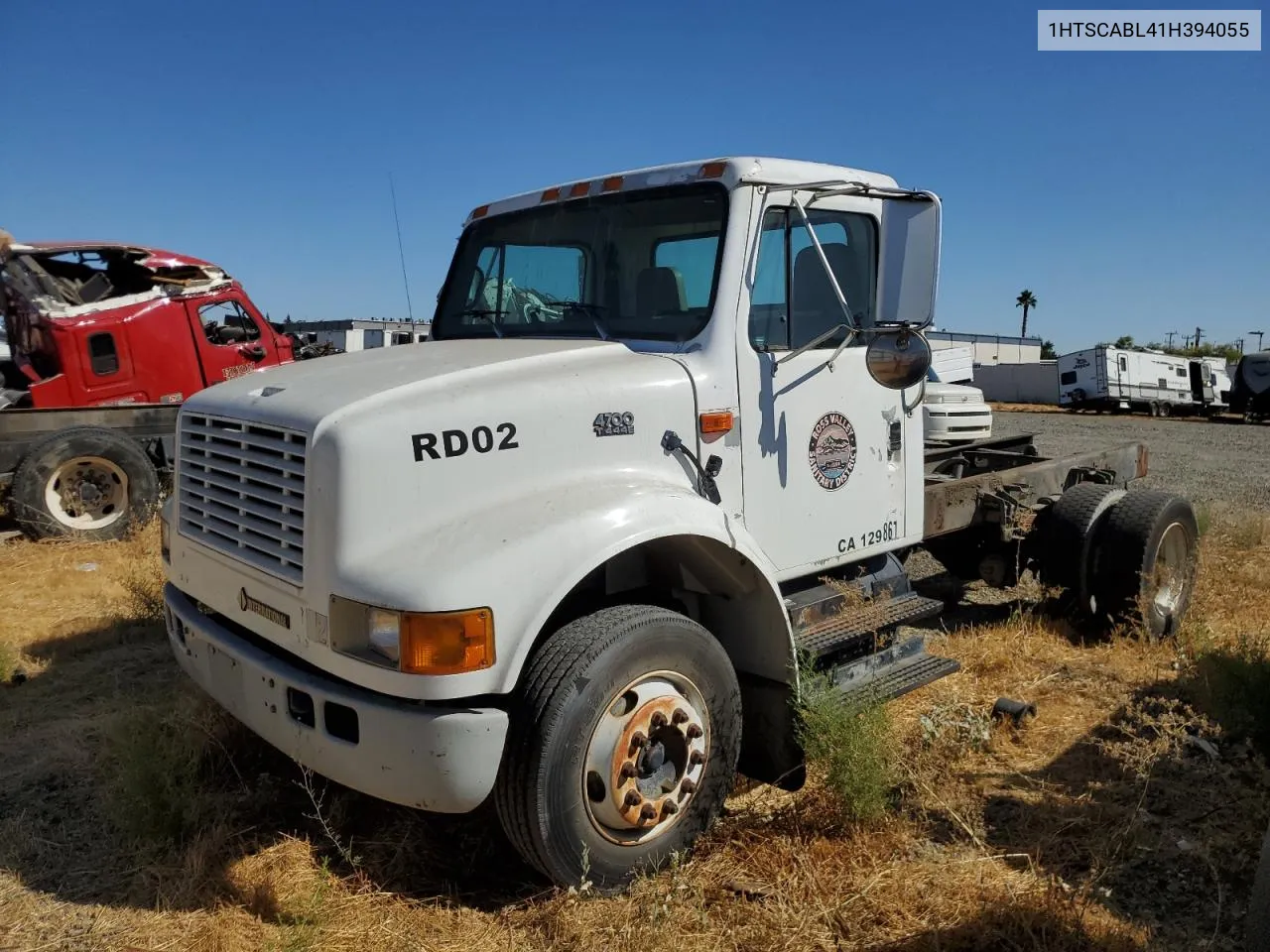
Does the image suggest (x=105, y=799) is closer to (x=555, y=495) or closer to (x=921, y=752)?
(x=555, y=495)

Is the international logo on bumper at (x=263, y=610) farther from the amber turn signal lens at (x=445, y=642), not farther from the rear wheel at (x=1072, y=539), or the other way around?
the rear wheel at (x=1072, y=539)

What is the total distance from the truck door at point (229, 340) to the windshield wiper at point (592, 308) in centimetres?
709

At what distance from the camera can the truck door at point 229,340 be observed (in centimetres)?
1025

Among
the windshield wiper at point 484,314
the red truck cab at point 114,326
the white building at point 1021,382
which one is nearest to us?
the windshield wiper at point 484,314

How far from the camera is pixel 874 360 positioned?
136 inches

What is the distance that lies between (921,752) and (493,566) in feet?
7.35

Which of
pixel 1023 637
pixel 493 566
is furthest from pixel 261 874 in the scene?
pixel 1023 637

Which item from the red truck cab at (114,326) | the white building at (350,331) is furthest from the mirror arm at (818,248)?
the white building at (350,331)

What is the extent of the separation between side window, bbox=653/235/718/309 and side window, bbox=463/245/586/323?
1.28 ft

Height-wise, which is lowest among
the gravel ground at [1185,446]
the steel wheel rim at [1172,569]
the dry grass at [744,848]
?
the gravel ground at [1185,446]

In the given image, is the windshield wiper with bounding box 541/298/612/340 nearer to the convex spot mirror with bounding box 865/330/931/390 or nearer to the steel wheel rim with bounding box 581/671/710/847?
the convex spot mirror with bounding box 865/330/931/390

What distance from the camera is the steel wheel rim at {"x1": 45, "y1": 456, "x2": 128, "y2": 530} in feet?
27.4

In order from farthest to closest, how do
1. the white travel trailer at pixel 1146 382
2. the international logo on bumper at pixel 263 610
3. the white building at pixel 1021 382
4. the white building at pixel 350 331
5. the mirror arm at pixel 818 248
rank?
the white building at pixel 1021 382 → the white travel trailer at pixel 1146 382 → the white building at pixel 350 331 → the mirror arm at pixel 818 248 → the international logo on bumper at pixel 263 610

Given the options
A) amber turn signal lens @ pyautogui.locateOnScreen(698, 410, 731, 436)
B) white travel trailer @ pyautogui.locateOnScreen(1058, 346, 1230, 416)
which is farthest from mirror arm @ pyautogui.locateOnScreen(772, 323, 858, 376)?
white travel trailer @ pyautogui.locateOnScreen(1058, 346, 1230, 416)
